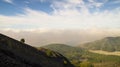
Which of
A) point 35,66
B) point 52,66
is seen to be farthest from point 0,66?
point 52,66

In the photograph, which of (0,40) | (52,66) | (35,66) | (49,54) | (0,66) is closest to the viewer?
(0,66)

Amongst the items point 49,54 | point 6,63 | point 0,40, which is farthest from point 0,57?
point 49,54

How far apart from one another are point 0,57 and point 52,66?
75961mm

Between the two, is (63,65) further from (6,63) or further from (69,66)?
(6,63)

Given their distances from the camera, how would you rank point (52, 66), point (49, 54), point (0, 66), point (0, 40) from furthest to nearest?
point (49, 54) < point (52, 66) < point (0, 40) < point (0, 66)

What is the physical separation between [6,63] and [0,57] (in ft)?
15.9

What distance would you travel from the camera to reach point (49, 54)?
173250mm

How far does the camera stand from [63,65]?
175m

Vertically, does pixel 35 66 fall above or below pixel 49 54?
below

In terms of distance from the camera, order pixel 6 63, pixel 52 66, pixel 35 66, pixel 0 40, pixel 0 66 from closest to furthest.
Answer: pixel 0 66
pixel 6 63
pixel 35 66
pixel 0 40
pixel 52 66

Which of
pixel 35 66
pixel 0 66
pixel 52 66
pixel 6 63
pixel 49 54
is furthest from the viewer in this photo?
pixel 49 54

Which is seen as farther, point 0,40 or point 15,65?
point 0,40

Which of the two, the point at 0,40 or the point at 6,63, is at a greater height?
the point at 0,40

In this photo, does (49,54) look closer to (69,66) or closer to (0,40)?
(69,66)
